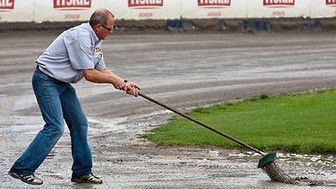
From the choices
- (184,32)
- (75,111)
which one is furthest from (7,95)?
(184,32)

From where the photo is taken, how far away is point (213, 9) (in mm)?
30062

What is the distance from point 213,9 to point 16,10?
540cm

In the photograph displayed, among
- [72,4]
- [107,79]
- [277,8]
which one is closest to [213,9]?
[277,8]

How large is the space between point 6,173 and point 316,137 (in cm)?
415

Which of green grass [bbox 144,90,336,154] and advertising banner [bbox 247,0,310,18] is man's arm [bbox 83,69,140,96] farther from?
advertising banner [bbox 247,0,310,18]

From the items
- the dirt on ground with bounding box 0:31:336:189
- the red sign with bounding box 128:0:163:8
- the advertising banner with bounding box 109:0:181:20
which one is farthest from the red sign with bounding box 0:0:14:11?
the red sign with bounding box 128:0:163:8

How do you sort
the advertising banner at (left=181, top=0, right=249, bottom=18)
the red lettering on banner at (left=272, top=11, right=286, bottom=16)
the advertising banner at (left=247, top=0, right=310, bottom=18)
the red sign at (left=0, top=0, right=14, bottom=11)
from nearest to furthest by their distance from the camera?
the red sign at (left=0, top=0, right=14, bottom=11) < the advertising banner at (left=181, top=0, right=249, bottom=18) < the advertising banner at (left=247, top=0, right=310, bottom=18) < the red lettering on banner at (left=272, top=11, right=286, bottom=16)

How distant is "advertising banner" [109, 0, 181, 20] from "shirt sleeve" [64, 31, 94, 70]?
1840 centimetres

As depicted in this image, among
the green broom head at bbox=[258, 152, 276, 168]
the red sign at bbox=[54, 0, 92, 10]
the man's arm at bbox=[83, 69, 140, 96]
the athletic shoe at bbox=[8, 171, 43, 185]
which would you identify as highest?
the man's arm at bbox=[83, 69, 140, 96]

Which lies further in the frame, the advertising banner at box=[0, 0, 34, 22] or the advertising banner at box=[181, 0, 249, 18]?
the advertising banner at box=[181, 0, 249, 18]

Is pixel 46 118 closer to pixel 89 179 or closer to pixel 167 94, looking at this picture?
pixel 89 179

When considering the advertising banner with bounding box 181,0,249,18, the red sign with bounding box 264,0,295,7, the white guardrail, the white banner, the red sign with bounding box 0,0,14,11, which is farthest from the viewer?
the white banner

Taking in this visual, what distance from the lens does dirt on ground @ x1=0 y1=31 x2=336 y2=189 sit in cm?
1183

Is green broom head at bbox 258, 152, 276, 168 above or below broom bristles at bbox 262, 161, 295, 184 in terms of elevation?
above
